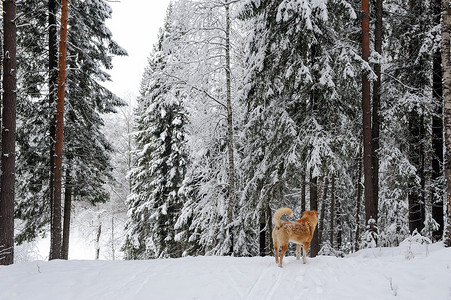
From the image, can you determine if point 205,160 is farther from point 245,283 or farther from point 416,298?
point 416,298

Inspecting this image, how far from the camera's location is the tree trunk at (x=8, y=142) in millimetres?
7812

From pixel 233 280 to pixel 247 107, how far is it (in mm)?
8254

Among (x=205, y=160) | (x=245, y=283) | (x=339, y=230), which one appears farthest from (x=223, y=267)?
(x=339, y=230)

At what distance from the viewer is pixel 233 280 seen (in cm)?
442

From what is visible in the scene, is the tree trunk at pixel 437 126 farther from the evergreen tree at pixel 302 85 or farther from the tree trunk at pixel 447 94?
the tree trunk at pixel 447 94

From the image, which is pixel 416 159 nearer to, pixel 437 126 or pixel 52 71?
pixel 437 126

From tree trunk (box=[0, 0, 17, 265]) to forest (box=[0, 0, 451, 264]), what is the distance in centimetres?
3

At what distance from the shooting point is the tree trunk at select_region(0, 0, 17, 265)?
781 centimetres

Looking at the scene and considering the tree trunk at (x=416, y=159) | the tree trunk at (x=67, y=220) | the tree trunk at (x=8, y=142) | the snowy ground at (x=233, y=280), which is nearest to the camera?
the snowy ground at (x=233, y=280)

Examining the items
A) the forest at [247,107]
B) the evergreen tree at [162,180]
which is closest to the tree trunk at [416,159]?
the forest at [247,107]

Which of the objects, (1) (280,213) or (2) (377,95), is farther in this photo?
(2) (377,95)

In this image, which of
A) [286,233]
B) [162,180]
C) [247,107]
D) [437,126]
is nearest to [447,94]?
[286,233]

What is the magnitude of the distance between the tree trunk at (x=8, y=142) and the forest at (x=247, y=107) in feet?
0.11

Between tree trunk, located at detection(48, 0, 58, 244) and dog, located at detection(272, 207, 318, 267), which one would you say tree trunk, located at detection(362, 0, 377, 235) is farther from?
tree trunk, located at detection(48, 0, 58, 244)
